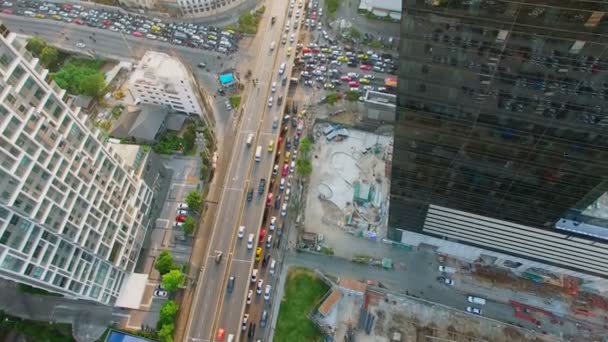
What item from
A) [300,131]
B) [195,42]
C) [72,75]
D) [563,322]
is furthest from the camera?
[195,42]

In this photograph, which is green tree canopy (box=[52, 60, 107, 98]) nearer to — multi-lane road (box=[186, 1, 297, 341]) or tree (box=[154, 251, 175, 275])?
multi-lane road (box=[186, 1, 297, 341])

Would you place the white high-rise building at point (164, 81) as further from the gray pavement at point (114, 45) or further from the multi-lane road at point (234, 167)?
the multi-lane road at point (234, 167)

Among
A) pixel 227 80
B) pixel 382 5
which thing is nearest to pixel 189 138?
pixel 227 80

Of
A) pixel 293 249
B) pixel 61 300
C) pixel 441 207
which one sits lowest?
pixel 61 300

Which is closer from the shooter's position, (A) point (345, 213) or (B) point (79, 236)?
(B) point (79, 236)

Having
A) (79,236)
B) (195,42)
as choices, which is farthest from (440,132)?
(195,42)

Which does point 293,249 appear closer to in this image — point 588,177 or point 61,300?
point 61,300
